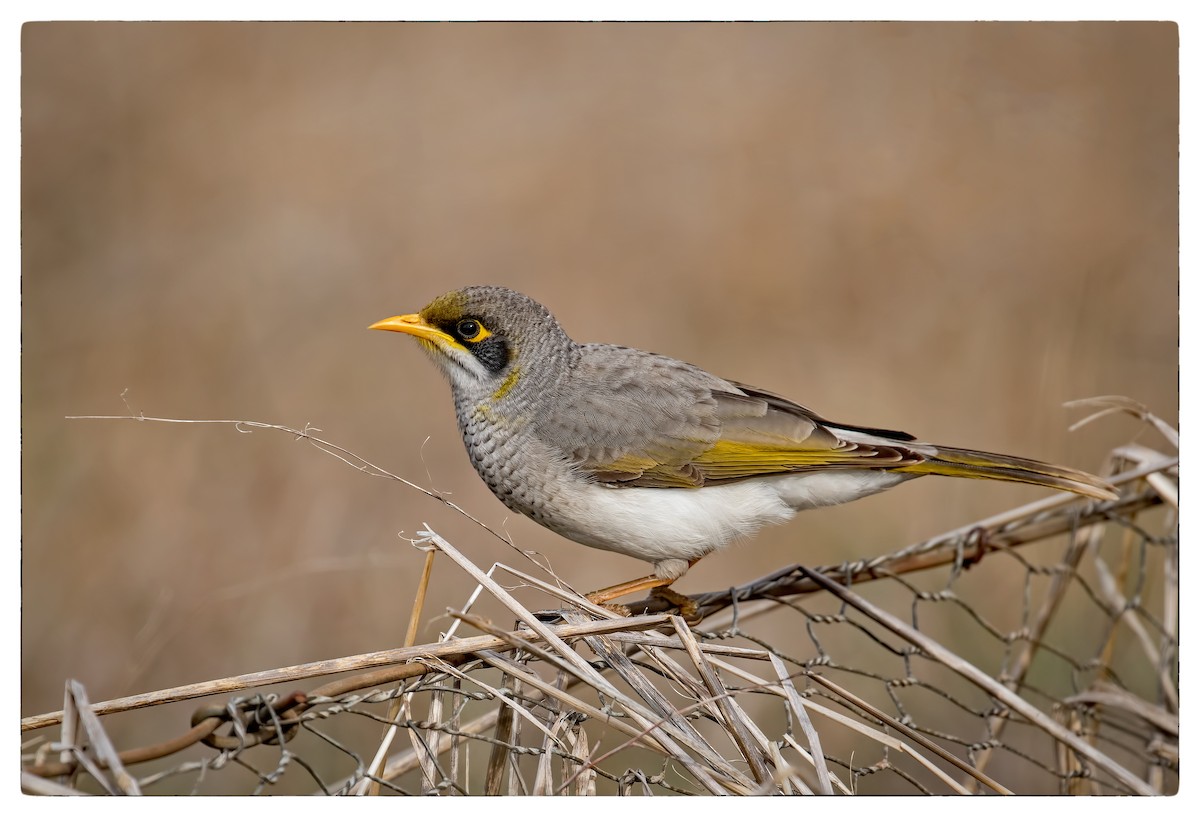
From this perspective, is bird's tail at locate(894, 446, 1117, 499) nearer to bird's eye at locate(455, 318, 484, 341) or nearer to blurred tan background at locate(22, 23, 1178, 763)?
blurred tan background at locate(22, 23, 1178, 763)

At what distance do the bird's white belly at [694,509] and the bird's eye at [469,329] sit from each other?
0.52 meters

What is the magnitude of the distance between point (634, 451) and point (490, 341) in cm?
51

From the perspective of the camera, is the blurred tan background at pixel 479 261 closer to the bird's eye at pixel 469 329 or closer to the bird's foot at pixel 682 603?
the bird's eye at pixel 469 329

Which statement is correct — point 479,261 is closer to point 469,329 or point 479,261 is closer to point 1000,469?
point 469,329

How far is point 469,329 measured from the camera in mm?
2918

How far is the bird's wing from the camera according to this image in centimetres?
298

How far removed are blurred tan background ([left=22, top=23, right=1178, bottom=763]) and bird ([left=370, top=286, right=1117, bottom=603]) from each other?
2.53 ft

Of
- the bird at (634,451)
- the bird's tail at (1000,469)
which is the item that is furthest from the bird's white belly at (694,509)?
the bird's tail at (1000,469)

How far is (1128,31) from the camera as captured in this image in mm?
3123

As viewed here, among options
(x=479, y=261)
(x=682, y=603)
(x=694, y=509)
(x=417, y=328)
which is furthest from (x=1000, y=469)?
(x=479, y=261)

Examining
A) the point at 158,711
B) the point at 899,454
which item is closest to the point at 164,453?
the point at 158,711

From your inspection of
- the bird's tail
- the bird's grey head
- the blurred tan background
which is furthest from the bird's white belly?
the blurred tan background

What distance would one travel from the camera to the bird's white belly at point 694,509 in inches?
113

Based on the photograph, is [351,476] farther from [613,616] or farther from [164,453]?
[613,616]
